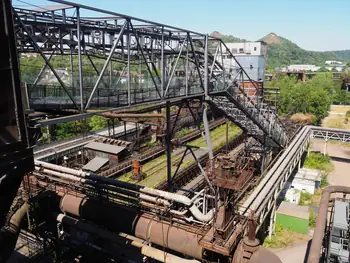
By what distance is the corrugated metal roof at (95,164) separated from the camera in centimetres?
2152

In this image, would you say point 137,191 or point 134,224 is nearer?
point 134,224

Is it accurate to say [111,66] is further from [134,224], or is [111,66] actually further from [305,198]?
[305,198]

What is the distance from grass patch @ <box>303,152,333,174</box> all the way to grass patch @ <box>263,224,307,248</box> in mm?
11631

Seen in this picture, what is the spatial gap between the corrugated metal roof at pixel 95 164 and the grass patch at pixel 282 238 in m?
12.7

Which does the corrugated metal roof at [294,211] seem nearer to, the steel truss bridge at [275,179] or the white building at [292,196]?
the steel truss bridge at [275,179]

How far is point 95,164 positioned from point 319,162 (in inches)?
767

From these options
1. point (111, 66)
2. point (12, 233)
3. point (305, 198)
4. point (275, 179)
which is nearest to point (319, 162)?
point (305, 198)

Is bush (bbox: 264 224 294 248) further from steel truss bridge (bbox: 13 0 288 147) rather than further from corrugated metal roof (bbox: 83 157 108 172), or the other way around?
corrugated metal roof (bbox: 83 157 108 172)

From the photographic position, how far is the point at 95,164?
874 inches

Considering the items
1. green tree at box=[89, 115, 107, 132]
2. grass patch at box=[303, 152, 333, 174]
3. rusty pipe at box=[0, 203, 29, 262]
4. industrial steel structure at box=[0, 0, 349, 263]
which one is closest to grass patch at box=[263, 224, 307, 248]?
industrial steel structure at box=[0, 0, 349, 263]

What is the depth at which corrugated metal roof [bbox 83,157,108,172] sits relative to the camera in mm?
21516

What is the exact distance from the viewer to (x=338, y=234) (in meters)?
10.2

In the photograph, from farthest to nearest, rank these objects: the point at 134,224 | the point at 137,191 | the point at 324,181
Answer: the point at 324,181, the point at 137,191, the point at 134,224

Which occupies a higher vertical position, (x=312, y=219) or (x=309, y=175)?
(x=309, y=175)
